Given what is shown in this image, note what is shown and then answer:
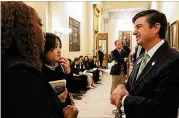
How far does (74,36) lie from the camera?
11.5m

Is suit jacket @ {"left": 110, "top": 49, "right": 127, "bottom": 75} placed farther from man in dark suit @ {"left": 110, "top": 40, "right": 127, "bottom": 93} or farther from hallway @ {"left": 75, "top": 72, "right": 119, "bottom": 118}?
hallway @ {"left": 75, "top": 72, "right": 119, "bottom": 118}

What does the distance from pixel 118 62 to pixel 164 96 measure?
494cm

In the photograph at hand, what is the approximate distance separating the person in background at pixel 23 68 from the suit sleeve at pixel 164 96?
0.64 meters

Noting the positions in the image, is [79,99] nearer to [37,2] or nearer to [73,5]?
[37,2]

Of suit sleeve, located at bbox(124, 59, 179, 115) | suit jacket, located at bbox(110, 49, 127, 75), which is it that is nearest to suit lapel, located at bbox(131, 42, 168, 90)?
suit sleeve, located at bbox(124, 59, 179, 115)

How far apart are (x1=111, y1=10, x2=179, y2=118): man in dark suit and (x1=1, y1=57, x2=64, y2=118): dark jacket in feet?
2.72

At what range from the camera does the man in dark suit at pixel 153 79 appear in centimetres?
159

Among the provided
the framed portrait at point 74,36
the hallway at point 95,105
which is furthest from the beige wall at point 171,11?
the framed portrait at point 74,36

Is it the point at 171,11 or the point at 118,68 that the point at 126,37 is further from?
the point at 118,68

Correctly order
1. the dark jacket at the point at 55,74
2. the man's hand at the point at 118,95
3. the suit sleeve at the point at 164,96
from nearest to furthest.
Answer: the suit sleeve at the point at 164,96
the man's hand at the point at 118,95
the dark jacket at the point at 55,74

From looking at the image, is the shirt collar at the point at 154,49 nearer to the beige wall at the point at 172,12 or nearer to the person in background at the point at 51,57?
the person in background at the point at 51,57

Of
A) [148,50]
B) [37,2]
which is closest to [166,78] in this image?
[148,50]

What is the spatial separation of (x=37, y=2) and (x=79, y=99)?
2987 millimetres

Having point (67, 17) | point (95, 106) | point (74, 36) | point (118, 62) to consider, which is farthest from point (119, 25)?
point (95, 106)
